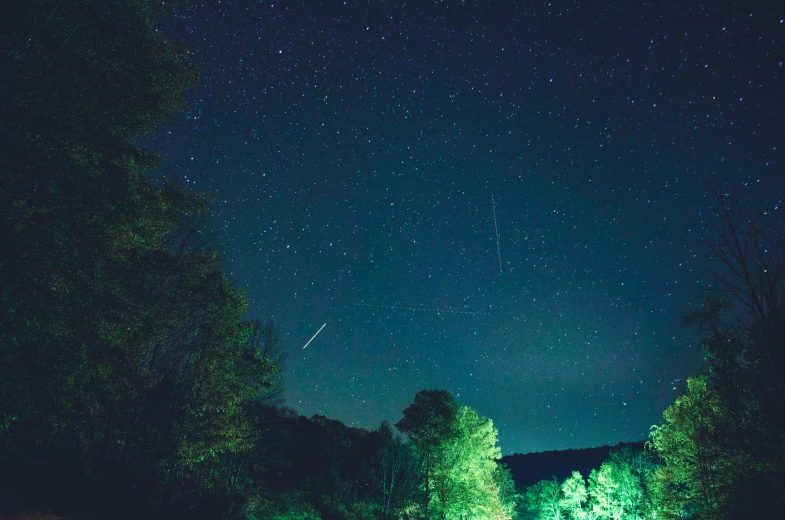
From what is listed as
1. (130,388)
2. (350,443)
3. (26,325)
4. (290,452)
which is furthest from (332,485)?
(26,325)

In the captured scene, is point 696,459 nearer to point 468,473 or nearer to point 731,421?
point 731,421

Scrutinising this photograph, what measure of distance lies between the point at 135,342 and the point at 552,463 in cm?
13536

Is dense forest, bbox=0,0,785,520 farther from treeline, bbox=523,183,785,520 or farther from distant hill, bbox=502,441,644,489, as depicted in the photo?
distant hill, bbox=502,441,644,489

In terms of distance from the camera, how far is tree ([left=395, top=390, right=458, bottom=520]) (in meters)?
25.5

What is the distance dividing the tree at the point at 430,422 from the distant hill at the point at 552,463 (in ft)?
311

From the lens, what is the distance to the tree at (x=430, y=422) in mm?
25453

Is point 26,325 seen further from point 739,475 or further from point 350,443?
point 350,443

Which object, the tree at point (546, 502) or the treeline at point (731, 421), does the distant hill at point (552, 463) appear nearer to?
the tree at point (546, 502)

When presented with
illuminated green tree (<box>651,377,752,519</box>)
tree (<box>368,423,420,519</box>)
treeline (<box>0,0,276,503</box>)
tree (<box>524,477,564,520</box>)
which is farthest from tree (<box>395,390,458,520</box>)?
tree (<box>524,477,564,520</box>)

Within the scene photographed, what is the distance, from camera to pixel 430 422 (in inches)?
1013

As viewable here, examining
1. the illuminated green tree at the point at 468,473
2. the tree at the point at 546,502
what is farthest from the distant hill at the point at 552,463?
the illuminated green tree at the point at 468,473

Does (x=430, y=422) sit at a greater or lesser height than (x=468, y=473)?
greater

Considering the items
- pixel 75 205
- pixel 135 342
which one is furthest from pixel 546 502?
pixel 75 205

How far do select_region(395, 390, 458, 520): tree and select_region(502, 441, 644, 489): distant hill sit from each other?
94.7 metres
